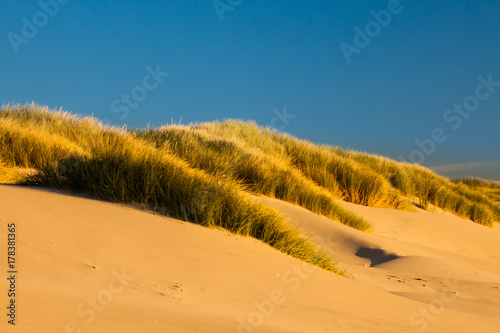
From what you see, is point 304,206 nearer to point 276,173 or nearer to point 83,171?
point 276,173

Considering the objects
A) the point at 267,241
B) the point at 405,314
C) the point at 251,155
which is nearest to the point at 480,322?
the point at 405,314

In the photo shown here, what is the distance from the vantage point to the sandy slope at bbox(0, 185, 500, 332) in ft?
8.34

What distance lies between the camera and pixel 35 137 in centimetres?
871

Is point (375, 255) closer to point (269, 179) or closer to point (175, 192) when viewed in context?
point (269, 179)

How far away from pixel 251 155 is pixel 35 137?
4381mm

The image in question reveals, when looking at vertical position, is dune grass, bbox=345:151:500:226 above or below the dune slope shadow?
above

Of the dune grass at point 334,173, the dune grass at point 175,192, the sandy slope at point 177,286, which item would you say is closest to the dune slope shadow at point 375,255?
the sandy slope at point 177,286

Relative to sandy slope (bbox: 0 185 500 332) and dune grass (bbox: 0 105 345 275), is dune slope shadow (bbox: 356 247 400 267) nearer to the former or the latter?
sandy slope (bbox: 0 185 500 332)

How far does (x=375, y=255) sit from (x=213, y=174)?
2801mm

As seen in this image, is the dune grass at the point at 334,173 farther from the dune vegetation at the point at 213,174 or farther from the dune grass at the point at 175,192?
the dune grass at the point at 175,192

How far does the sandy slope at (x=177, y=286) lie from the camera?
2.54m

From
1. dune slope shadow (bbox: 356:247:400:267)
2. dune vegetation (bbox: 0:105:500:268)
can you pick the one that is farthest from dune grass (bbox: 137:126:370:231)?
dune slope shadow (bbox: 356:247:400:267)

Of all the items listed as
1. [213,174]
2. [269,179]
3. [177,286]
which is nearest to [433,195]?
[269,179]

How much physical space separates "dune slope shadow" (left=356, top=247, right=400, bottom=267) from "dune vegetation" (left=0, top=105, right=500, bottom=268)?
69.9 inches
